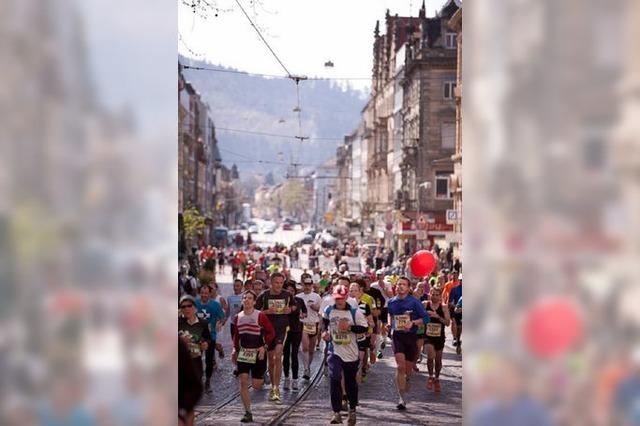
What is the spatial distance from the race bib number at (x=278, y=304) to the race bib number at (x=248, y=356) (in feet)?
7.04

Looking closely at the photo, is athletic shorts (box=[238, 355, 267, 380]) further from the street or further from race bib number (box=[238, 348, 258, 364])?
the street

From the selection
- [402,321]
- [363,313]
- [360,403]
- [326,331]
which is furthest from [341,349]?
[360,403]

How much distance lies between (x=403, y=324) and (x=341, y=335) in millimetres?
1831

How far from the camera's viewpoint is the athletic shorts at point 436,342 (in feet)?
59.4

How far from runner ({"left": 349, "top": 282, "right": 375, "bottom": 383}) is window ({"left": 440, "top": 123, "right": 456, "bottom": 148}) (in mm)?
48151

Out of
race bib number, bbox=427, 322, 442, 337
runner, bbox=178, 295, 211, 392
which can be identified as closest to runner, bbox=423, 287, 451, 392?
race bib number, bbox=427, 322, 442, 337

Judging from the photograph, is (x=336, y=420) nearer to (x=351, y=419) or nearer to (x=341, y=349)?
(x=351, y=419)

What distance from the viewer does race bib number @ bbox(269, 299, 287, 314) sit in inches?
672

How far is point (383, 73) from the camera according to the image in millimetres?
96625

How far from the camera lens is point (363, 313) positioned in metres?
15.5
